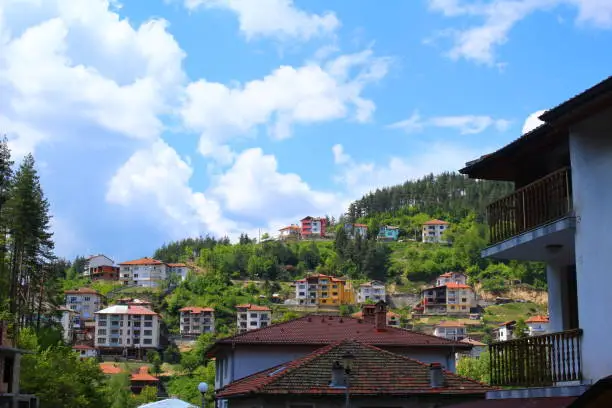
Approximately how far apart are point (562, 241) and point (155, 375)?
149 metres

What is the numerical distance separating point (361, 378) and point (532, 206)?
13.1 meters

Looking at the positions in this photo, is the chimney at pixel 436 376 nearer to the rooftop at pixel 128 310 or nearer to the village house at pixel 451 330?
the village house at pixel 451 330

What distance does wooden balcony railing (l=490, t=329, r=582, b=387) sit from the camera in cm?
1368

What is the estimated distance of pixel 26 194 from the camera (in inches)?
2445

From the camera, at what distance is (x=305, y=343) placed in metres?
33.2

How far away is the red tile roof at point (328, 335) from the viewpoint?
33.3 m

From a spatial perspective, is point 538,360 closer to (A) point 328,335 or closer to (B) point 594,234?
(B) point 594,234

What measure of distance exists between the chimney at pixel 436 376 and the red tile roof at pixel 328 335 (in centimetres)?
623

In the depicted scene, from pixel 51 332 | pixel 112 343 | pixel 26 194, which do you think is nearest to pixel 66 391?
pixel 51 332

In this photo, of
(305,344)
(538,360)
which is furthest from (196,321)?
(538,360)

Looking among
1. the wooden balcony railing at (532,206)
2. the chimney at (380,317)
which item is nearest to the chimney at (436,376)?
the chimney at (380,317)

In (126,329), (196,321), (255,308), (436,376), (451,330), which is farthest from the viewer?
(196,321)

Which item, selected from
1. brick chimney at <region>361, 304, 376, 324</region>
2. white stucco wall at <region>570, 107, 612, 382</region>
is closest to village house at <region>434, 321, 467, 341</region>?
brick chimney at <region>361, 304, 376, 324</region>

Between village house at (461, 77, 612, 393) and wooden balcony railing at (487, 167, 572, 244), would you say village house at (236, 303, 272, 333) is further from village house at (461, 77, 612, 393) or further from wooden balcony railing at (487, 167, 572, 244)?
wooden balcony railing at (487, 167, 572, 244)
